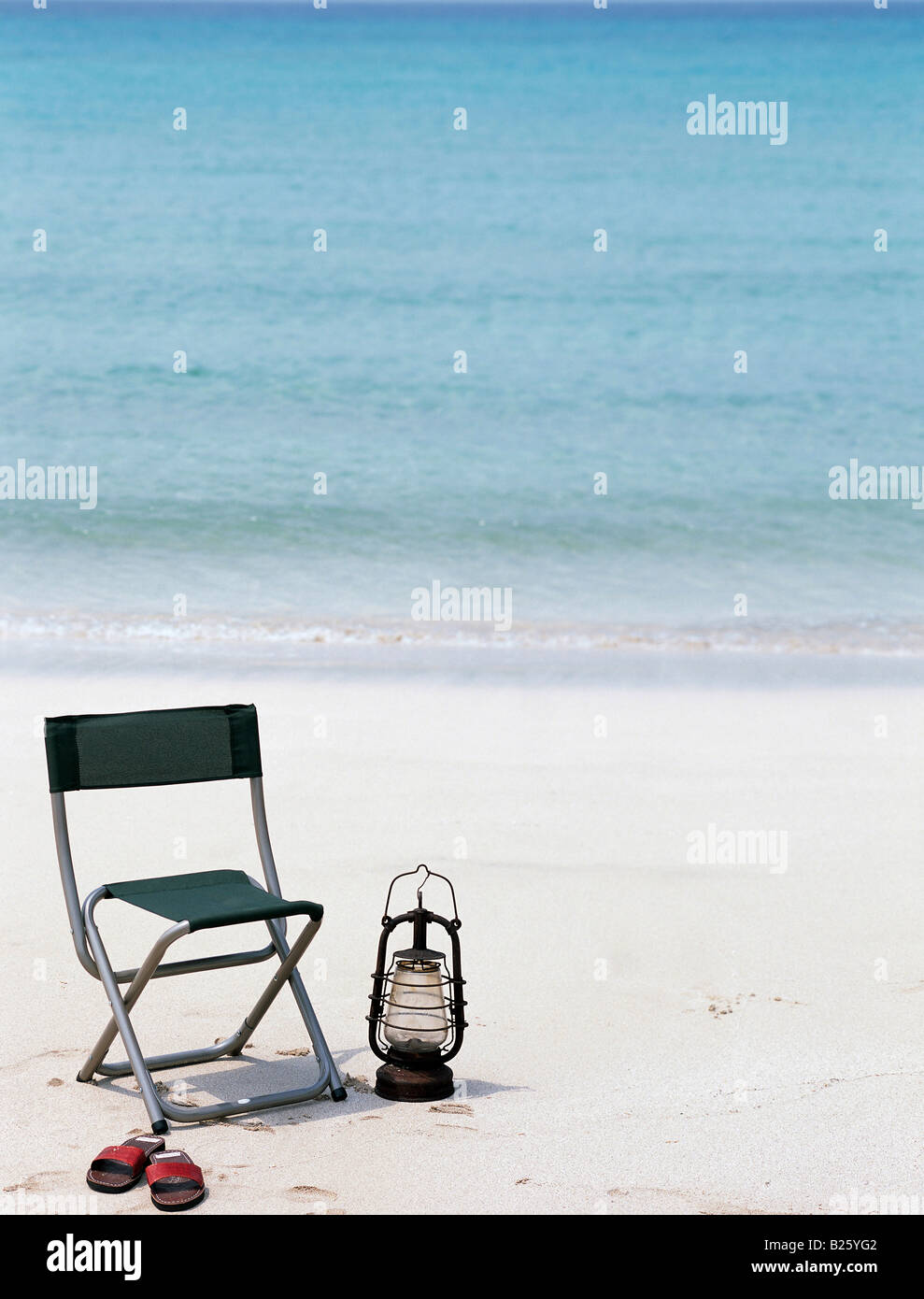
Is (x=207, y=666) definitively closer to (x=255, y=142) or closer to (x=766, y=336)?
(x=766, y=336)

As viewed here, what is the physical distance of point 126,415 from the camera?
16.3 meters

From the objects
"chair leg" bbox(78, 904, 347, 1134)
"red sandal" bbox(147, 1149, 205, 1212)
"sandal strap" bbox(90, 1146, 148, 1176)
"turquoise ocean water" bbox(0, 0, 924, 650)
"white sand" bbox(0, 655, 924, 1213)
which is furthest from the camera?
"turquoise ocean water" bbox(0, 0, 924, 650)

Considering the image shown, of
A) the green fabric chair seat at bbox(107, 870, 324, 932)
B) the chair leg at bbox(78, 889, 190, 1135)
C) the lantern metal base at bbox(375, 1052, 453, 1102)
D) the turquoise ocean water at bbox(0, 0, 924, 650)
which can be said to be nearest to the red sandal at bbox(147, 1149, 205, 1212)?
the chair leg at bbox(78, 889, 190, 1135)

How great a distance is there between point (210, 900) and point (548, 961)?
51.4 inches

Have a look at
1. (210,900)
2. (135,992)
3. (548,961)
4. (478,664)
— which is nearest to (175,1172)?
(135,992)

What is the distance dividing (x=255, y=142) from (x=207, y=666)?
1476 cm

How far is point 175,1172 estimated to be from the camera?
8.96 feet

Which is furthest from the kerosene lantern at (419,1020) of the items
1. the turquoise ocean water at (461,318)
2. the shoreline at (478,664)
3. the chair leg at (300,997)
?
the turquoise ocean water at (461,318)

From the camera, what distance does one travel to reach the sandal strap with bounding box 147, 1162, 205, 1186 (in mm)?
2717

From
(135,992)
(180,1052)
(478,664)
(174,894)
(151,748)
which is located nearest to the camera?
(135,992)

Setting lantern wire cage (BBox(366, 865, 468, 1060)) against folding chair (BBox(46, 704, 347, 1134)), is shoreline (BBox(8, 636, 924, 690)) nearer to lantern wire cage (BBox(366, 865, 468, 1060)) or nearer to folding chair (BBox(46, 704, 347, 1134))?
folding chair (BBox(46, 704, 347, 1134))

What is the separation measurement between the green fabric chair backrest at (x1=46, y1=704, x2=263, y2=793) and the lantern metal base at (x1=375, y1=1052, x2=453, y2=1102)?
0.77 meters

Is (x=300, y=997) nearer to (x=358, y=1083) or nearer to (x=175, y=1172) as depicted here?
(x=358, y=1083)
